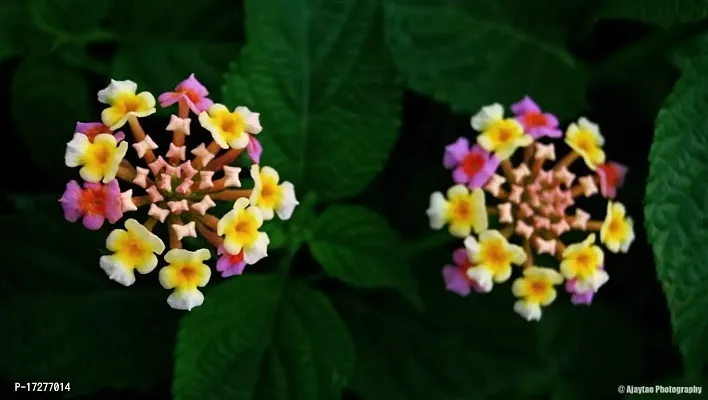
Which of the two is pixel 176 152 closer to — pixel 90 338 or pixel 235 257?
pixel 235 257

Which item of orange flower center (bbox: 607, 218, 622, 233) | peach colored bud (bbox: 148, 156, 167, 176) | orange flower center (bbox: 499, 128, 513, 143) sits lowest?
orange flower center (bbox: 607, 218, 622, 233)

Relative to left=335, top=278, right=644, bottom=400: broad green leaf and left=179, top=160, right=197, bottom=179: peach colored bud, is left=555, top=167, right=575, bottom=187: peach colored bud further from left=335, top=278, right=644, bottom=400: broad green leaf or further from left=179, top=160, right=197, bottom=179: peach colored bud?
left=179, top=160, right=197, bottom=179: peach colored bud

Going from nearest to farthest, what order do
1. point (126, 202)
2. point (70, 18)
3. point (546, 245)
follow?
point (126, 202) < point (546, 245) < point (70, 18)

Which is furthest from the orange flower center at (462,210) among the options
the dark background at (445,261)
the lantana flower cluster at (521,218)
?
the dark background at (445,261)

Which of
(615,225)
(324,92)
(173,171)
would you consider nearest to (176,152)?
(173,171)

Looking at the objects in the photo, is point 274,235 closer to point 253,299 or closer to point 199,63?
point 253,299

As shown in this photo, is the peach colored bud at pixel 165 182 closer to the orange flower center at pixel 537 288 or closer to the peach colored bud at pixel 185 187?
the peach colored bud at pixel 185 187

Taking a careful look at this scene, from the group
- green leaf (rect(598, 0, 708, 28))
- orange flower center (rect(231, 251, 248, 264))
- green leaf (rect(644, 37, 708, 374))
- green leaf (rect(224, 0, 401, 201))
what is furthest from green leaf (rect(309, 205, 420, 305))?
green leaf (rect(598, 0, 708, 28))
